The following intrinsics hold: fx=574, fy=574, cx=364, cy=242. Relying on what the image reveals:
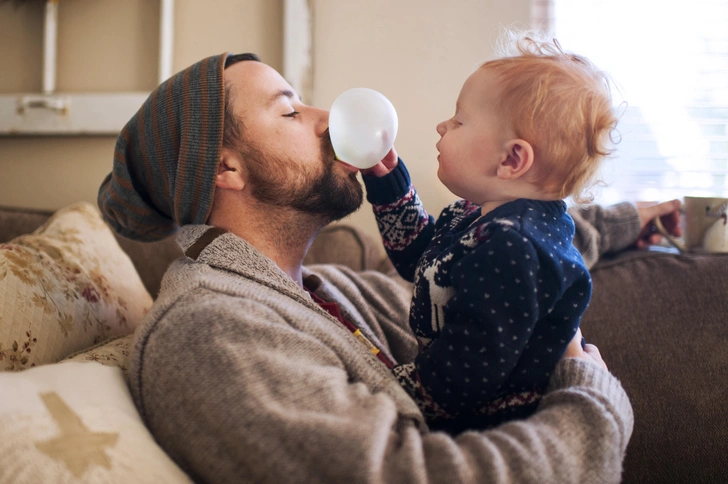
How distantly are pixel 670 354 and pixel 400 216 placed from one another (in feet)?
2.55

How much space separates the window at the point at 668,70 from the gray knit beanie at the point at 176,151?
4.38 ft

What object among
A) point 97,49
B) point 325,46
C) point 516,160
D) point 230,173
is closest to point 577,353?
point 516,160

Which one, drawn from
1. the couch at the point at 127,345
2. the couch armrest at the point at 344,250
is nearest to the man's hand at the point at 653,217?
the couch at the point at 127,345

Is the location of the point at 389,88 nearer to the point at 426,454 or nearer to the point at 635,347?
the point at 635,347

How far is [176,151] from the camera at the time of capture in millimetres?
1185

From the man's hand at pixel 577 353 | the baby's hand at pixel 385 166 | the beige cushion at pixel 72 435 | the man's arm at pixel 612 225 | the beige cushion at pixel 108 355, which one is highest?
the baby's hand at pixel 385 166

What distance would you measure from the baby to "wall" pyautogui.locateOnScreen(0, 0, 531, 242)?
3.17ft

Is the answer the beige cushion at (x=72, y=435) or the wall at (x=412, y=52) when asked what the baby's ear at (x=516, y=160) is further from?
the wall at (x=412, y=52)

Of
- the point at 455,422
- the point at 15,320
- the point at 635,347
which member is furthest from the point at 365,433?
the point at 635,347

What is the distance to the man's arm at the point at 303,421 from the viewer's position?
2.37 feet

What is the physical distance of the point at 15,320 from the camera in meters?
1.00

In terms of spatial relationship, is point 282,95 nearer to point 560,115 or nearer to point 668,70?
point 560,115

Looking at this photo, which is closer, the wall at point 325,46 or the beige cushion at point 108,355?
the beige cushion at point 108,355

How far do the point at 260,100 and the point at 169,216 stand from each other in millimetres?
364
